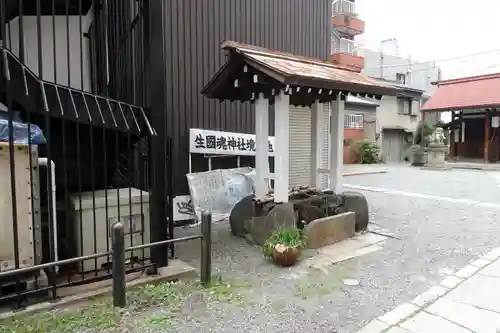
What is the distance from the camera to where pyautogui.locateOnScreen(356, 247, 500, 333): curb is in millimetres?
3457

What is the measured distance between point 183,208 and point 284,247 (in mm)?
3031

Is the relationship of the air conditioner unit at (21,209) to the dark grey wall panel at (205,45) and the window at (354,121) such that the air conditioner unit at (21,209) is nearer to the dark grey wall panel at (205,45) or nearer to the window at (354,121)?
the dark grey wall panel at (205,45)

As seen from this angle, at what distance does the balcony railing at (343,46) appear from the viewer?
88.9 ft

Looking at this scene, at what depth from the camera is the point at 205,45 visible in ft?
25.4

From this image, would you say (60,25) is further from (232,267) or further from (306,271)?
(306,271)

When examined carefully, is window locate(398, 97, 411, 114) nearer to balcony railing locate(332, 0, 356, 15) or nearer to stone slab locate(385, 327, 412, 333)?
balcony railing locate(332, 0, 356, 15)

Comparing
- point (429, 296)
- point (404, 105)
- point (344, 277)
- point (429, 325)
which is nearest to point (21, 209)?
point (344, 277)

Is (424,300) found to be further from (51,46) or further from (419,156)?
(419,156)

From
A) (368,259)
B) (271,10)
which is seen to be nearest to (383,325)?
(368,259)

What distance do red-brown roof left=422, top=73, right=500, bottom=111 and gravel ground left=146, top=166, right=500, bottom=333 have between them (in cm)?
1496

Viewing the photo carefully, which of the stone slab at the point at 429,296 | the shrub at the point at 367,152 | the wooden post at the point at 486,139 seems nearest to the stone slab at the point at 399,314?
the stone slab at the point at 429,296

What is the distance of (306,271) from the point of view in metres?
4.84

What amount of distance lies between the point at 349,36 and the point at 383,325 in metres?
31.8

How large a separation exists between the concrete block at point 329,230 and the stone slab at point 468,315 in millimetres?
2044
